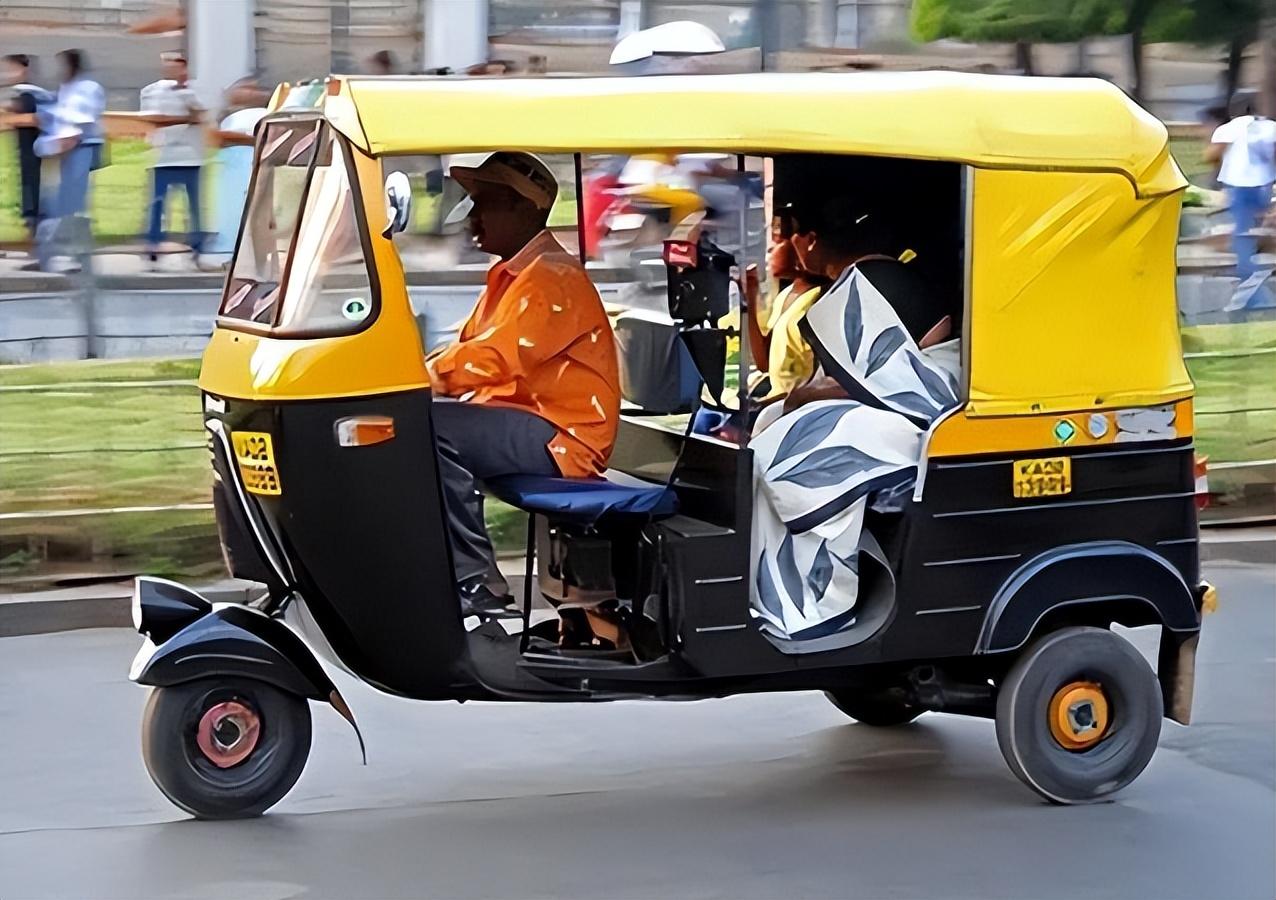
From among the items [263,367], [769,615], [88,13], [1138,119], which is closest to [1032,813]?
[769,615]

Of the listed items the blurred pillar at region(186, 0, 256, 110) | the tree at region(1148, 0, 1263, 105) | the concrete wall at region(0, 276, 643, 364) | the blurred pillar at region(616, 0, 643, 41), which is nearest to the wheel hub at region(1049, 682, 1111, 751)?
the concrete wall at region(0, 276, 643, 364)

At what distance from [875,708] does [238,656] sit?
232cm

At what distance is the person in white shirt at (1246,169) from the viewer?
13.1 m

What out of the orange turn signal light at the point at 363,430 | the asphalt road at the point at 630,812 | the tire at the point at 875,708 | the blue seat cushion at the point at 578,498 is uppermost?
the orange turn signal light at the point at 363,430

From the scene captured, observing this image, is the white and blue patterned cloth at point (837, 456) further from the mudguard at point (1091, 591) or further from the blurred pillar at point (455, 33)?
the blurred pillar at point (455, 33)

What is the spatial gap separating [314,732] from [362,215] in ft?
7.01

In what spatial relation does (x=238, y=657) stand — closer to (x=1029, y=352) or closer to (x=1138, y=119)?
(x=1029, y=352)

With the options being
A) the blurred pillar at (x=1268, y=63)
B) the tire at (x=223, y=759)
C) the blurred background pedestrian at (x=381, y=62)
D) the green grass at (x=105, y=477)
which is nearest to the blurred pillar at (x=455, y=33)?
the blurred background pedestrian at (x=381, y=62)

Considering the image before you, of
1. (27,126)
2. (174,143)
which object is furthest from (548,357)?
(27,126)

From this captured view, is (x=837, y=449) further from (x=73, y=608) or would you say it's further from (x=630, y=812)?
(x=73, y=608)

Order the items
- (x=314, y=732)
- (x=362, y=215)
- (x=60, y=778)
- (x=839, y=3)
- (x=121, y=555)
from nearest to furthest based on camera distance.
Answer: (x=362, y=215) → (x=60, y=778) → (x=314, y=732) → (x=121, y=555) → (x=839, y=3)

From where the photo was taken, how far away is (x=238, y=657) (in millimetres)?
5871

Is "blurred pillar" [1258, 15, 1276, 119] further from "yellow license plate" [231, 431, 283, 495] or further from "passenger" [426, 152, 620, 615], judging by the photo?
"yellow license plate" [231, 431, 283, 495]

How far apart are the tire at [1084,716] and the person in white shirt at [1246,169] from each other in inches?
275
